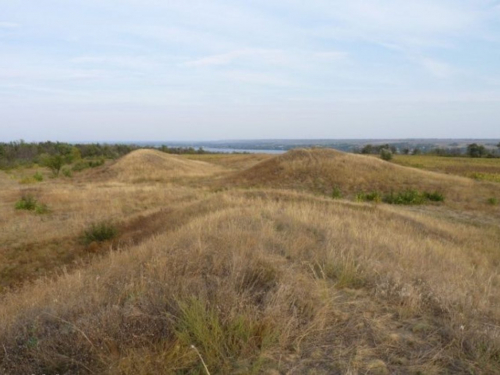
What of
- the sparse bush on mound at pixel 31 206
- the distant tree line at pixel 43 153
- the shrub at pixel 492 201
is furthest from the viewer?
the distant tree line at pixel 43 153

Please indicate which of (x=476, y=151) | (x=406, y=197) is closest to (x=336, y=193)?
(x=406, y=197)

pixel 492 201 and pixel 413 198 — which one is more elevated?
pixel 413 198

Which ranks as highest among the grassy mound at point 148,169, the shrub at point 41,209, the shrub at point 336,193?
the grassy mound at point 148,169

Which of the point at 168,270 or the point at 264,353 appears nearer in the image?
the point at 264,353

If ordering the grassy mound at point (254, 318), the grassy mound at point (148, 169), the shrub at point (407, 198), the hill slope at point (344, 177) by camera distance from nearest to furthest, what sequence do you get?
the grassy mound at point (254, 318) < the shrub at point (407, 198) < the hill slope at point (344, 177) < the grassy mound at point (148, 169)

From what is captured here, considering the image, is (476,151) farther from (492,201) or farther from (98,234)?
(98,234)

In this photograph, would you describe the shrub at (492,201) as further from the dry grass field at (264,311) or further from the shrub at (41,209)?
the shrub at (41,209)

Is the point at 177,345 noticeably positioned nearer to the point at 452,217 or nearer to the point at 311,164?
the point at 452,217

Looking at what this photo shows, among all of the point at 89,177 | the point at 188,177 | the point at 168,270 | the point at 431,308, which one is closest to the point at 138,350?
the point at 168,270

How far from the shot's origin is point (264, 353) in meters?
3.03

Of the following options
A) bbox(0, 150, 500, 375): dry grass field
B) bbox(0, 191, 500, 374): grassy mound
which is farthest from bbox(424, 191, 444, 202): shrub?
bbox(0, 191, 500, 374): grassy mound

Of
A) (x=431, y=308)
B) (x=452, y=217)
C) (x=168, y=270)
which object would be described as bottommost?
(x=452, y=217)

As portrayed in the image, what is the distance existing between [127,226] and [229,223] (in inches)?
243

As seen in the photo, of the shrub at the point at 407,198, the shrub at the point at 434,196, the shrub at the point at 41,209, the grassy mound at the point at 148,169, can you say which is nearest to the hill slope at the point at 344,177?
the shrub at the point at 434,196
